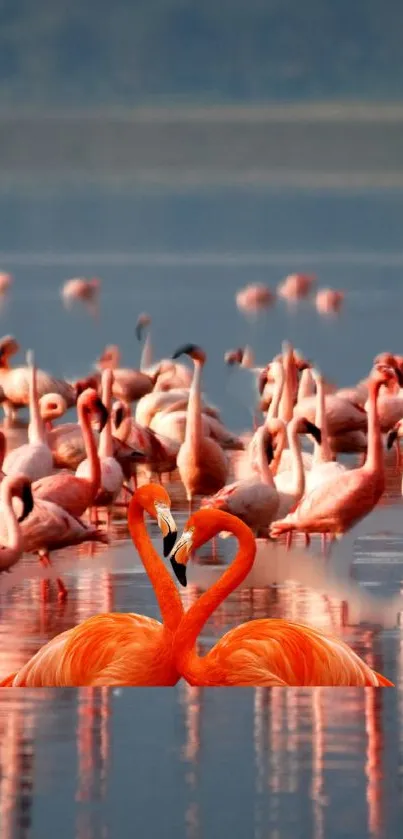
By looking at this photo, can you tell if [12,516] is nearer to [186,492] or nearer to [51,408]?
[186,492]

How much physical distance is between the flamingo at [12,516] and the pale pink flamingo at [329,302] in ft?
39.0

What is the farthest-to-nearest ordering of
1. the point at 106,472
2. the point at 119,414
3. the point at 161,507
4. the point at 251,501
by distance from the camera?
the point at 119,414, the point at 106,472, the point at 251,501, the point at 161,507

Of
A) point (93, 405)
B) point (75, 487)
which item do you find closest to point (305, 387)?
point (93, 405)

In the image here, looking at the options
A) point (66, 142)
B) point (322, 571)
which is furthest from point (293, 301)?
point (322, 571)

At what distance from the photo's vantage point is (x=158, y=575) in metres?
5.62

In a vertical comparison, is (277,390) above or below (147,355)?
below

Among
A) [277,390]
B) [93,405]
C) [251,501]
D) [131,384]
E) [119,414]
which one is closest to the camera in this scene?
[251,501]

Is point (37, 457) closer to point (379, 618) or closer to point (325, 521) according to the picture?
point (325, 521)

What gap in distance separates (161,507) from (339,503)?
77.3 inches

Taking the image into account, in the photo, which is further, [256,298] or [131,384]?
[256,298]

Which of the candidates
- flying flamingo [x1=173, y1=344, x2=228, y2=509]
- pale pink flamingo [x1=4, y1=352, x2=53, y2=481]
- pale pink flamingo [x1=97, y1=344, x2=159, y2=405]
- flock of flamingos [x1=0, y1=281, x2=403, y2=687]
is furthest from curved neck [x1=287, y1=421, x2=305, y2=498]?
pale pink flamingo [x1=97, y1=344, x2=159, y2=405]

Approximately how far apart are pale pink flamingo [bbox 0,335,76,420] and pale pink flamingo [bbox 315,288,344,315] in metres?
6.61

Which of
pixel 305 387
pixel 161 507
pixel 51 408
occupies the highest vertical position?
pixel 305 387

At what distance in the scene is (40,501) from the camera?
720 centimetres
